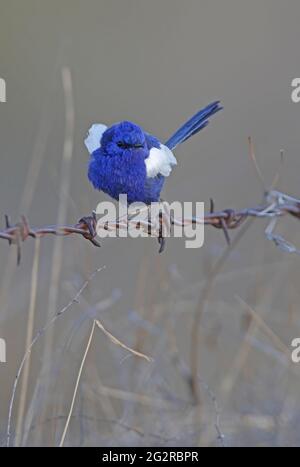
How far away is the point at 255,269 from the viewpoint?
4.47 m

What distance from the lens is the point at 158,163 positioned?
4145mm

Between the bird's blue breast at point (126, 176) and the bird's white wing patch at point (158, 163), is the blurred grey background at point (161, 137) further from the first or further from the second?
the bird's white wing patch at point (158, 163)

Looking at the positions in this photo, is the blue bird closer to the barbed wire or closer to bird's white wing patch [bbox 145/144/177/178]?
bird's white wing patch [bbox 145/144/177/178]

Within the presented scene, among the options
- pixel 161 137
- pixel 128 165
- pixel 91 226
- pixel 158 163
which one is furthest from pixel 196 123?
pixel 161 137

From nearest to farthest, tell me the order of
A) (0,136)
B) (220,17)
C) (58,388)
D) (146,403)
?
1. (58,388)
2. (146,403)
3. (0,136)
4. (220,17)

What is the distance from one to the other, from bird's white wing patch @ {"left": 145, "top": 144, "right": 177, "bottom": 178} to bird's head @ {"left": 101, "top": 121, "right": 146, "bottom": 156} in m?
0.07

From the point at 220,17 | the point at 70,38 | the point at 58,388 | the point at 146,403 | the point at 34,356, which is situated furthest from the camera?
the point at 220,17

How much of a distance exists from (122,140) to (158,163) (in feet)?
0.66

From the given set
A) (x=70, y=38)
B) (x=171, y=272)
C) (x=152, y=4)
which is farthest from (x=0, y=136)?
(x=171, y=272)

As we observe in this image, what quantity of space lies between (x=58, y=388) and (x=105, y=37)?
611cm

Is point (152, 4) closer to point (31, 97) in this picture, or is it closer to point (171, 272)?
point (31, 97)

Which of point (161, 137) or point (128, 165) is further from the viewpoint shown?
point (161, 137)

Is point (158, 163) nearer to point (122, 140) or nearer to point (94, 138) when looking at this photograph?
point (122, 140)
